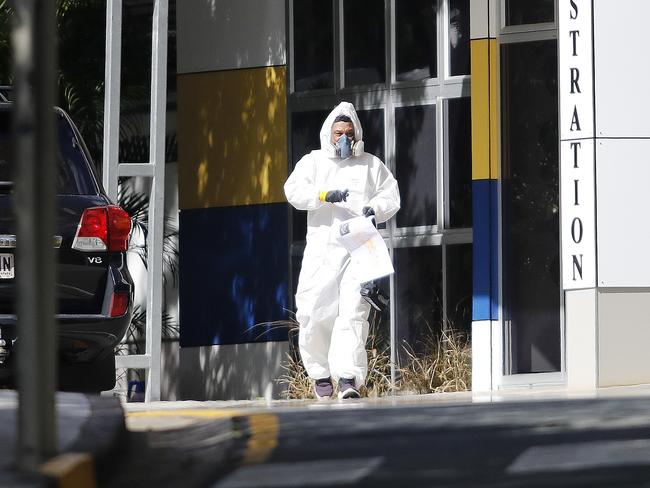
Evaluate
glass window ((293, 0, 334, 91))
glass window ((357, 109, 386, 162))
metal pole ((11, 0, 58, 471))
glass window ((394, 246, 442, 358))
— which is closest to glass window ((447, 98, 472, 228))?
glass window ((394, 246, 442, 358))

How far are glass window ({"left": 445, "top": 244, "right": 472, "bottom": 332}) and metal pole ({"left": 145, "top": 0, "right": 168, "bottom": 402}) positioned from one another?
2.20 metres

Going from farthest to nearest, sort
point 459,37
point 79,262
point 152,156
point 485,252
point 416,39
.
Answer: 1. point 416,39
2. point 459,37
3. point 152,156
4. point 485,252
5. point 79,262

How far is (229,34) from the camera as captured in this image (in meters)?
13.5

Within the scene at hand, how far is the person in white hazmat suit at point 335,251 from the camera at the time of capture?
10.5 m

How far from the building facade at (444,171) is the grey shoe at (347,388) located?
4.62 ft

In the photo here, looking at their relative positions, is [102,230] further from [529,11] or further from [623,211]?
[529,11]

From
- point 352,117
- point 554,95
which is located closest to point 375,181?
point 352,117

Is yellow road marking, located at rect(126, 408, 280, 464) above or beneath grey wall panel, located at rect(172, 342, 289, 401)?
above

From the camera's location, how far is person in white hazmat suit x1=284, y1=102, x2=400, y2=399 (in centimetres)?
1048

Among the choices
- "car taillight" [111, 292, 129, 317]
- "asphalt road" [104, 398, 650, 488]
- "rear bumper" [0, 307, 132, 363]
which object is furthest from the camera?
"car taillight" [111, 292, 129, 317]

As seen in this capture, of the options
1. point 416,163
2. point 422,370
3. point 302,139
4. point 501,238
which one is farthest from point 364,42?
point 422,370

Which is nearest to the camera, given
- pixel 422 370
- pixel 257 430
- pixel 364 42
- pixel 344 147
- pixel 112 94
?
pixel 257 430

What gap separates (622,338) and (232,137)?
165 inches

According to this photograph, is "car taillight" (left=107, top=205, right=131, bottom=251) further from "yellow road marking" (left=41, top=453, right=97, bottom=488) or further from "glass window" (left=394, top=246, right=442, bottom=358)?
"glass window" (left=394, top=246, right=442, bottom=358)
